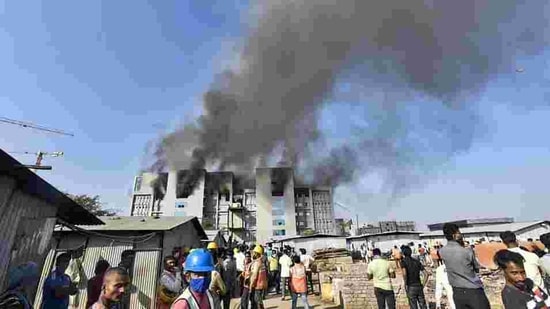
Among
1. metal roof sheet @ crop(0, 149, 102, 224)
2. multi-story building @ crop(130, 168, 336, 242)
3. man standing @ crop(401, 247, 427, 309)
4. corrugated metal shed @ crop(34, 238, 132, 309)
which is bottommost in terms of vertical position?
man standing @ crop(401, 247, 427, 309)

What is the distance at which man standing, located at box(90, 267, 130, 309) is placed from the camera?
211 cm

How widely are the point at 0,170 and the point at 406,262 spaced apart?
757cm

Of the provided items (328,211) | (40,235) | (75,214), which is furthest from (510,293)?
(328,211)

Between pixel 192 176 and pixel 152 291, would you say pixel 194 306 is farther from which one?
pixel 192 176

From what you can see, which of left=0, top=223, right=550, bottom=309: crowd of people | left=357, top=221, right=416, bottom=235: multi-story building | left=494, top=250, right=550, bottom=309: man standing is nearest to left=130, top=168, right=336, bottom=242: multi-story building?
left=357, top=221, right=416, bottom=235: multi-story building

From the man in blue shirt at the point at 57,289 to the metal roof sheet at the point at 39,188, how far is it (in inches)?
77.8

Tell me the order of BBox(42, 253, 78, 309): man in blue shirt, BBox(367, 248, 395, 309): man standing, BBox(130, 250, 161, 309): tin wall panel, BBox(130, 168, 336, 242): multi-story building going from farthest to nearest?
BBox(130, 168, 336, 242): multi-story building, BBox(130, 250, 161, 309): tin wall panel, BBox(367, 248, 395, 309): man standing, BBox(42, 253, 78, 309): man in blue shirt

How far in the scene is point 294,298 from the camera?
723 centimetres

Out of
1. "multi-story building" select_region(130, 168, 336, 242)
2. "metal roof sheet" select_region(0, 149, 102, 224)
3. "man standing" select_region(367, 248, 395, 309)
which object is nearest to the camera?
"metal roof sheet" select_region(0, 149, 102, 224)

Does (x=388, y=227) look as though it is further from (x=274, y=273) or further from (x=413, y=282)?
(x=413, y=282)

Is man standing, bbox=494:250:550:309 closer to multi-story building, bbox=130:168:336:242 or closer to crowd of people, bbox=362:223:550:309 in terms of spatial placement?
crowd of people, bbox=362:223:550:309

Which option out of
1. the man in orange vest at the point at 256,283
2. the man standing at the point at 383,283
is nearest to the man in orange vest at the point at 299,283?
the man in orange vest at the point at 256,283

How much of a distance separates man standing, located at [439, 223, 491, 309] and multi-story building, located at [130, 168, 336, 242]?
56.1 m

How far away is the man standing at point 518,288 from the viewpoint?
6.99ft
